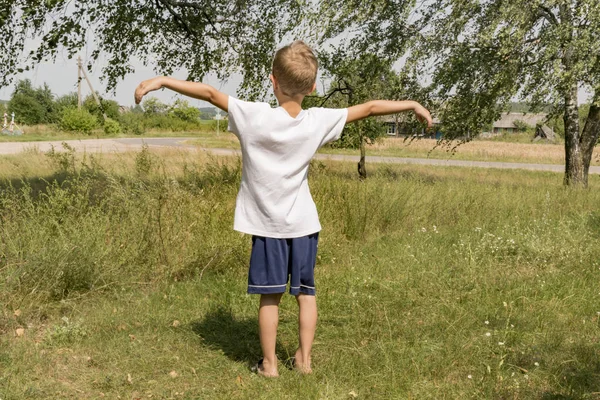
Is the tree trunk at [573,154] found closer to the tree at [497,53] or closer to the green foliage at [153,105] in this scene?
the tree at [497,53]

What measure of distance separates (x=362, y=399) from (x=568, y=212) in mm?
7186

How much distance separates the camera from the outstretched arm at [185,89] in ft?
9.71

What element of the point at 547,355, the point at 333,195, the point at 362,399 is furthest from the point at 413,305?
the point at 333,195

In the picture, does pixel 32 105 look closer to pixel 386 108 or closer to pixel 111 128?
pixel 111 128

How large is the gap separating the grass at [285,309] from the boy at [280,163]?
0.68 meters

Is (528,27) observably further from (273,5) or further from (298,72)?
(298,72)

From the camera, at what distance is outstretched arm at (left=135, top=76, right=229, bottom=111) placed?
296 centimetres

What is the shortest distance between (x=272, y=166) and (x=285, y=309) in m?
1.80

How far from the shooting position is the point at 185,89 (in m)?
3.07

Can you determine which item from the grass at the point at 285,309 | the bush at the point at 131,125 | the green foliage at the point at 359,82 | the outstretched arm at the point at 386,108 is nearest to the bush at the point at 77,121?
the bush at the point at 131,125

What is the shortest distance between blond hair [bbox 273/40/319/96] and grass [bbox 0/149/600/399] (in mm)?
1656

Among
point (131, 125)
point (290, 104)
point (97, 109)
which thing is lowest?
point (290, 104)

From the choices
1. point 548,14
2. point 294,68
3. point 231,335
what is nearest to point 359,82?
point 548,14

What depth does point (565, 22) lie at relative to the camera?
10.9m
